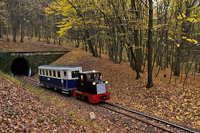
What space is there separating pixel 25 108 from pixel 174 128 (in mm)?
7214

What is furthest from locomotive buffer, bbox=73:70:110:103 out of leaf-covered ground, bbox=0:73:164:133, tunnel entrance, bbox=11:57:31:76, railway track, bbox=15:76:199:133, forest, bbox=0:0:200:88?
tunnel entrance, bbox=11:57:31:76

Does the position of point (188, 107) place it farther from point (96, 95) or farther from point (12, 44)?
point (12, 44)

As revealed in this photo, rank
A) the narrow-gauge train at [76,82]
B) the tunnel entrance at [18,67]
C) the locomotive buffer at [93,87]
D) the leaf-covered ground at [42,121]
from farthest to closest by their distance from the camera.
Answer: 1. the tunnel entrance at [18,67]
2. the narrow-gauge train at [76,82]
3. the locomotive buffer at [93,87]
4. the leaf-covered ground at [42,121]

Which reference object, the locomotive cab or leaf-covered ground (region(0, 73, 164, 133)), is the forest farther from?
leaf-covered ground (region(0, 73, 164, 133))

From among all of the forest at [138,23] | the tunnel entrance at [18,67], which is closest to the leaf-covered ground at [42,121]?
the forest at [138,23]

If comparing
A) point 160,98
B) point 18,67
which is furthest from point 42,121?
point 18,67

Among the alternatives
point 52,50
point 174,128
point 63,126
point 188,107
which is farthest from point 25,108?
point 52,50

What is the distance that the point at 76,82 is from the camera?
13719 mm

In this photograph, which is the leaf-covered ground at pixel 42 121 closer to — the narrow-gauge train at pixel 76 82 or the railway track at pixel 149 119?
the railway track at pixel 149 119

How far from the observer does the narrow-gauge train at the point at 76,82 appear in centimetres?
1178

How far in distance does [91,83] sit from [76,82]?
2.36 meters

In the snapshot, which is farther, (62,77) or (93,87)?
(62,77)

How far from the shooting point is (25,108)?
6.61m

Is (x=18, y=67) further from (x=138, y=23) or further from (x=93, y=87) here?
(x=138, y=23)
